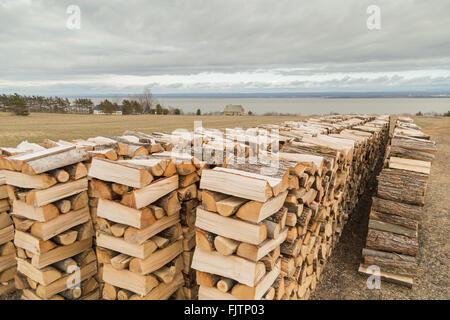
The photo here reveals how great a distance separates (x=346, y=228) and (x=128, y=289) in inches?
201

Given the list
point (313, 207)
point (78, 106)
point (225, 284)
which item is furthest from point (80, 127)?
point (78, 106)

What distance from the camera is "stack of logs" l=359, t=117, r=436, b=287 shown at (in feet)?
14.4

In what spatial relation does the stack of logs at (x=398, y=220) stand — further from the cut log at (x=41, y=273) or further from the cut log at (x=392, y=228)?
the cut log at (x=41, y=273)

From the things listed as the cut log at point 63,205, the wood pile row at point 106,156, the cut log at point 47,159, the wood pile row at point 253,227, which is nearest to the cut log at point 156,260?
the wood pile row at point 106,156

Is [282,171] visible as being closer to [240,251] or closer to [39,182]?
[240,251]

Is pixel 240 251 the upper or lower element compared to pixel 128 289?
upper

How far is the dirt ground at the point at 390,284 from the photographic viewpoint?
13.6ft

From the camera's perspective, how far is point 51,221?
304 centimetres

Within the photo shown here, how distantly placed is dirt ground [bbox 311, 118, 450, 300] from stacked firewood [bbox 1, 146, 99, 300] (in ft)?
11.1

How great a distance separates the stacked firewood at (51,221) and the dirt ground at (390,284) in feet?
11.1

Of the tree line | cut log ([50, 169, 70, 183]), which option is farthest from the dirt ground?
the tree line

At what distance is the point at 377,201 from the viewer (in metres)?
4.80

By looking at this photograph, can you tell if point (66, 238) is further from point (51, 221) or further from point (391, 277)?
point (391, 277)
